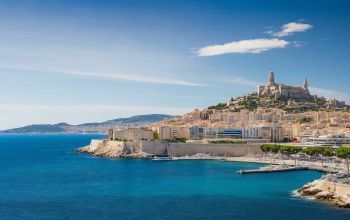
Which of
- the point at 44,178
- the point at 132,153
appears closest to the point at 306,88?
the point at 132,153

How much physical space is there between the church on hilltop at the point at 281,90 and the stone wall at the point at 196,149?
184 ft

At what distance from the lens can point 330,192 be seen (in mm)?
34219

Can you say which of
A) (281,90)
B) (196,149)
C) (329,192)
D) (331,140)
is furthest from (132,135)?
(281,90)

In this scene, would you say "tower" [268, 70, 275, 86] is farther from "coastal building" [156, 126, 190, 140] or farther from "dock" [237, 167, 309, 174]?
"dock" [237, 167, 309, 174]

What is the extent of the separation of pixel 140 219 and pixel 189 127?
62.6m

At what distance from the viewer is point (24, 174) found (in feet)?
179

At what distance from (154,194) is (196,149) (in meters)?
38.1

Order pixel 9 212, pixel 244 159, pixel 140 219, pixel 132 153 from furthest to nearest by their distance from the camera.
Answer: pixel 132 153 → pixel 244 159 → pixel 9 212 → pixel 140 219

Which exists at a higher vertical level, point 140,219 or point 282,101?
point 282,101

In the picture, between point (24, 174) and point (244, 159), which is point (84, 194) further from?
point (244, 159)

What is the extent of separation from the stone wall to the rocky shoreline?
3645 centimetres

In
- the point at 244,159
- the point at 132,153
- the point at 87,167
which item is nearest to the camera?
the point at 87,167

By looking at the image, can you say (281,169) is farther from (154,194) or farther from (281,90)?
(281,90)

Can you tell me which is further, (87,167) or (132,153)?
(132,153)
